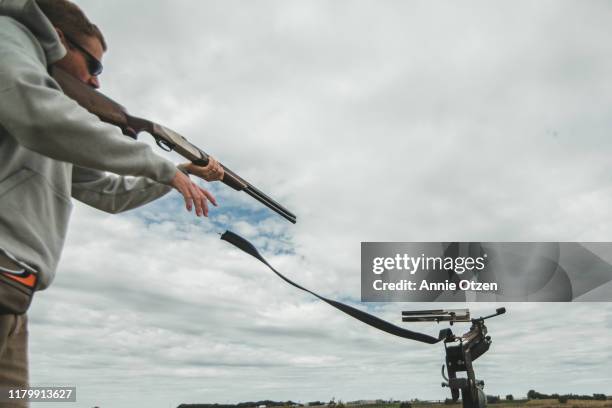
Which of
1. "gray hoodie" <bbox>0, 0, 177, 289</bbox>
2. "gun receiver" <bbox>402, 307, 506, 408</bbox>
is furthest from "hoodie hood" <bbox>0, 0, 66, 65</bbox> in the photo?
"gun receiver" <bbox>402, 307, 506, 408</bbox>

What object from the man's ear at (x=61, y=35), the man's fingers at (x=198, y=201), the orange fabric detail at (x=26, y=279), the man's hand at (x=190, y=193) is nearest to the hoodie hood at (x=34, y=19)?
the man's ear at (x=61, y=35)

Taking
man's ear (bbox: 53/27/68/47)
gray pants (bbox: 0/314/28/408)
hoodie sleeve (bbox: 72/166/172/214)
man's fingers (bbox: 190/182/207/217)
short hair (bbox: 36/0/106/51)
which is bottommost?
gray pants (bbox: 0/314/28/408)

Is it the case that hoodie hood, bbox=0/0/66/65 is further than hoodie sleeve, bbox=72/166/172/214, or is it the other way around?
hoodie sleeve, bbox=72/166/172/214

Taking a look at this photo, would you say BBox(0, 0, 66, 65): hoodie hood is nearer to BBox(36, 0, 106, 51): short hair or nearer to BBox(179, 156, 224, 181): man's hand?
BBox(36, 0, 106, 51): short hair

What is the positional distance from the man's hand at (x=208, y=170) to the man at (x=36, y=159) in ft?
4.43

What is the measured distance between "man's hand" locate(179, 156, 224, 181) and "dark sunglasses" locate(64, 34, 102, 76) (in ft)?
3.52

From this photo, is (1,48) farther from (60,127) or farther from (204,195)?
(204,195)

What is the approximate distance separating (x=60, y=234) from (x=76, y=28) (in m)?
A: 1.50

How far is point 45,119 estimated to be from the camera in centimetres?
260

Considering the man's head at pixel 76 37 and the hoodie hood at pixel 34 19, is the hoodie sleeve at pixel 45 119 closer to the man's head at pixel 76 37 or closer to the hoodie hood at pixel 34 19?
the hoodie hood at pixel 34 19

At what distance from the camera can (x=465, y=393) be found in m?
7.24

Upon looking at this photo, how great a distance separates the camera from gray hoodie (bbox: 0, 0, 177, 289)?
2588 mm

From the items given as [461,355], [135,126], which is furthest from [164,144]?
[461,355]

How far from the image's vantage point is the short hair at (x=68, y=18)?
11.1 feet
